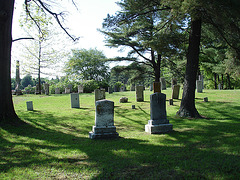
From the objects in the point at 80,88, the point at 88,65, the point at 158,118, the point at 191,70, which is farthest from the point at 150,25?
the point at 88,65

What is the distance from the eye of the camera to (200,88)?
19672 mm

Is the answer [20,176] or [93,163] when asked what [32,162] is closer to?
[20,176]

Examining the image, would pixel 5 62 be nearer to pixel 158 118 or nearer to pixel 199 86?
Result: pixel 158 118

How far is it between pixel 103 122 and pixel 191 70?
5524 mm

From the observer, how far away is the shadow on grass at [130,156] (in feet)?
11.1

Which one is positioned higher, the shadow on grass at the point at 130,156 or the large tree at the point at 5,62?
the large tree at the point at 5,62

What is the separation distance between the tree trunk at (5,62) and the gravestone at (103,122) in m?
3.28

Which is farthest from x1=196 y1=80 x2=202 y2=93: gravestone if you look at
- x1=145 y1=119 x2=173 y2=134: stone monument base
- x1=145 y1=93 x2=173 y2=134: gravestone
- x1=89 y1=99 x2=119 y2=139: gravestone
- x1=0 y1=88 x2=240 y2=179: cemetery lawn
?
x1=89 y1=99 x2=119 y2=139: gravestone

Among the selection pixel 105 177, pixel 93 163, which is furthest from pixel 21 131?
pixel 105 177

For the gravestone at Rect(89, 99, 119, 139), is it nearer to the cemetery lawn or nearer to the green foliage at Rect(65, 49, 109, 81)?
the cemetery lawn

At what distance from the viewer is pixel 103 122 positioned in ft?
20.1

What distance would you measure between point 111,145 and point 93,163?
1.36m

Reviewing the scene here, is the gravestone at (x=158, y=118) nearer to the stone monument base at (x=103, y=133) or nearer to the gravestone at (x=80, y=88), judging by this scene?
the stone monument base at (x=103, y=133)

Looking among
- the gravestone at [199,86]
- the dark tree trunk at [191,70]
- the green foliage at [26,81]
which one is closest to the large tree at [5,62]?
the dark tree trunk at [191,70]
